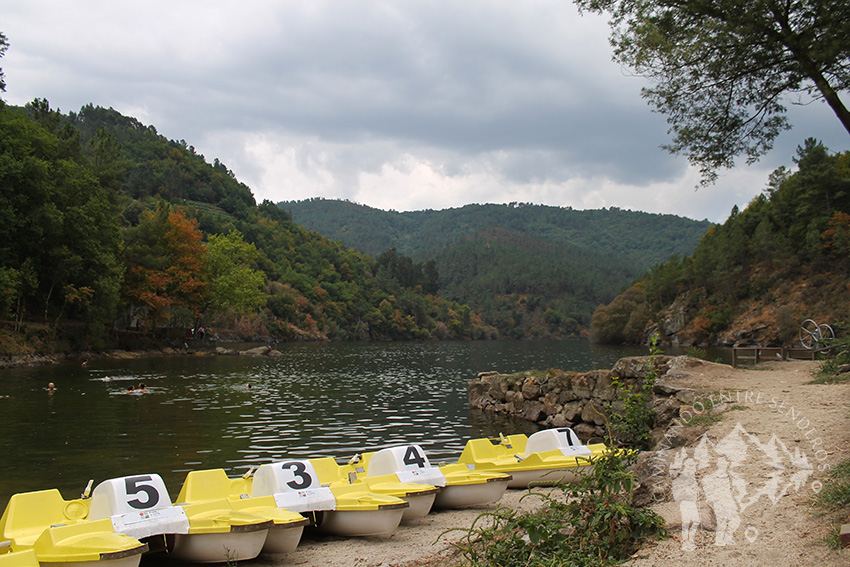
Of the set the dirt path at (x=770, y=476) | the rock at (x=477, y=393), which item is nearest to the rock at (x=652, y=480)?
the dirt path at (x=770, y=476)

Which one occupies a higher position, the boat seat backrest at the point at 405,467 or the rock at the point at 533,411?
the boat seat backrest at the point at 405,467

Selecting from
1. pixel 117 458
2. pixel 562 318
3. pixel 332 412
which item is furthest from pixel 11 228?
pixel 562 318

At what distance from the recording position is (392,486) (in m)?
11.3

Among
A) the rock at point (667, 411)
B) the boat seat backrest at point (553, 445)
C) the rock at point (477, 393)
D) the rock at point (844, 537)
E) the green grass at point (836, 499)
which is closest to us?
the rock at point (844, 537)

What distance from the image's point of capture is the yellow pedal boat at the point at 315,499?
32.8 ft

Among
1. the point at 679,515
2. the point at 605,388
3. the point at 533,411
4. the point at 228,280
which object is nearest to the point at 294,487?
the point at 679,515

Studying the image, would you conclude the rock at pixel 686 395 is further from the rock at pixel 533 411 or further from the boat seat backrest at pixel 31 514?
the boat seat backrest at pixel 31 514

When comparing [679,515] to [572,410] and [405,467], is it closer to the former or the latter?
[405,467]

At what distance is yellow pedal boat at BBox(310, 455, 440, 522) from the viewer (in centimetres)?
1106

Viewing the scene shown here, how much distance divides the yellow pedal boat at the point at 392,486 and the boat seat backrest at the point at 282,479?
0.77 metres

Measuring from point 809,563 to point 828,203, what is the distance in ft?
277

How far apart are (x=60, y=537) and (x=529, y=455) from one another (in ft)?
32.5

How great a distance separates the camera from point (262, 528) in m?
8.54

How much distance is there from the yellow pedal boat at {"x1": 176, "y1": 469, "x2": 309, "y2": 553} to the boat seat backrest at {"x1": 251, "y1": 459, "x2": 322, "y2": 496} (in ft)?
0.65
